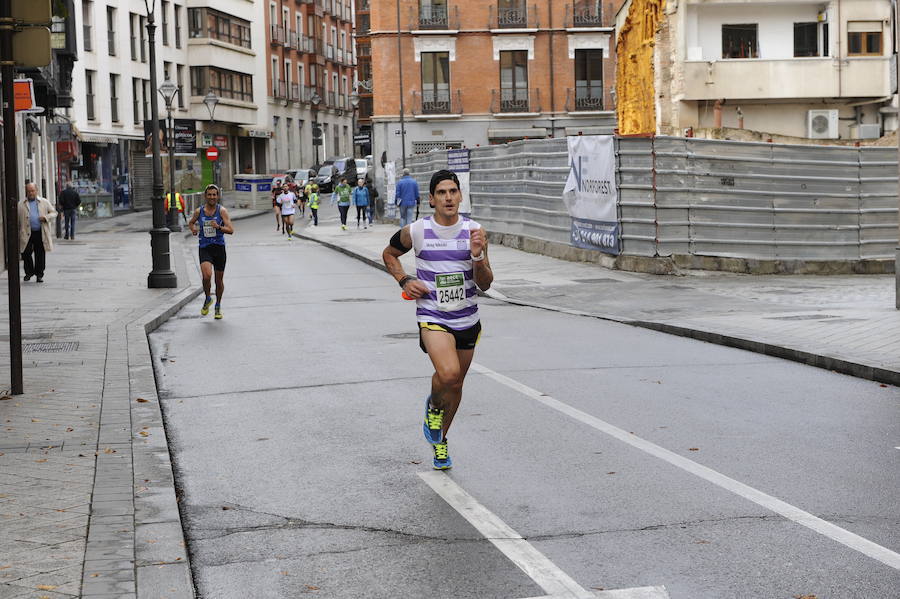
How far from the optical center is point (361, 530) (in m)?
6.30

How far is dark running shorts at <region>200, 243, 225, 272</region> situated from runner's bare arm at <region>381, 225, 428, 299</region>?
1009 cm

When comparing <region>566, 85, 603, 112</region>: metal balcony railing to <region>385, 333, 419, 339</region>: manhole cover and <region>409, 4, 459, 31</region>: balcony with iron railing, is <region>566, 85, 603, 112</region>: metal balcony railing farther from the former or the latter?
<region>385, 333, 419, 339</region>: manhole cover

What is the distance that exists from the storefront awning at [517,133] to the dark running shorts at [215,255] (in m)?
49.0

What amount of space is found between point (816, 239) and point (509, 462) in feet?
49.0

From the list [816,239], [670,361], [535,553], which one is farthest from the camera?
[816,239]

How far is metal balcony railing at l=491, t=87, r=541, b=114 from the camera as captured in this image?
66438 mm

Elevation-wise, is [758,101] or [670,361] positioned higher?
[758,101]

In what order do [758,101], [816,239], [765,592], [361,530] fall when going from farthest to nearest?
[758,101] → [816,239] → [361,530] → [765,592]

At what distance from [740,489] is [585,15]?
6252cm

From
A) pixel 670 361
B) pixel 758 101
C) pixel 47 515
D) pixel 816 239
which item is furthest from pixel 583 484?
pixel 758 101

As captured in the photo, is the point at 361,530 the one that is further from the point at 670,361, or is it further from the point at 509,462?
the point at 670,361

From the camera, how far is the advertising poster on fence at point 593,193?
2283 cm

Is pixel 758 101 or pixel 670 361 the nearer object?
pixel 670 361

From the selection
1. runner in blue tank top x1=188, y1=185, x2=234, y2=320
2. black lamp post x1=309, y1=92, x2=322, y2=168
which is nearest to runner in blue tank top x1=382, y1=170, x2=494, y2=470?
runner in blue tank top x1=188, y1=185, x2=234, y2=320
